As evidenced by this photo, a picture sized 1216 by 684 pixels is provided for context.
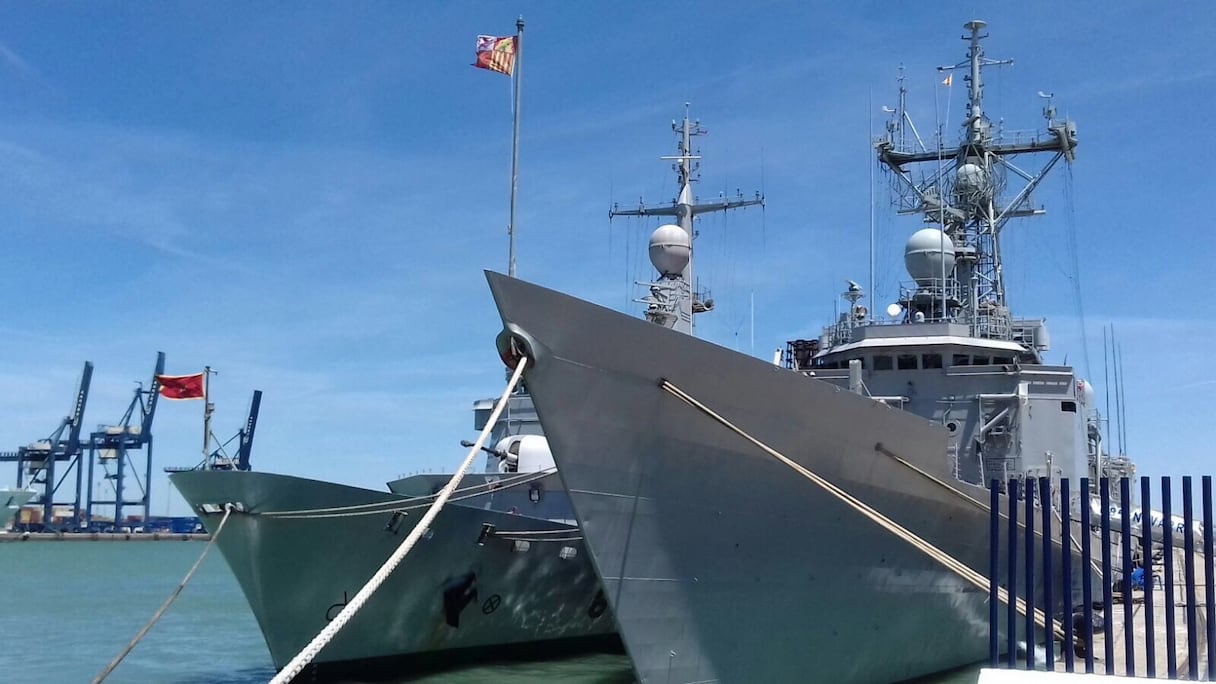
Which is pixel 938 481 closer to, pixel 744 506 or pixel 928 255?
pixel 744 506

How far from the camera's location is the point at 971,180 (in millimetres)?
20391

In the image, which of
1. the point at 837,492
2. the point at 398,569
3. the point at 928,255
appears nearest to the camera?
the point at 837,492

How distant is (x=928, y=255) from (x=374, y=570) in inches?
415

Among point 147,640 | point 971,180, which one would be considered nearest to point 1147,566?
point 971,180

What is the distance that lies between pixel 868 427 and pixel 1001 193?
492 inches

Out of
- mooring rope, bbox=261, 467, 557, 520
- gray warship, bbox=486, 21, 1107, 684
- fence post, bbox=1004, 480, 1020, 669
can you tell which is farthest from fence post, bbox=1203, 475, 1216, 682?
mooring rope, bbox=261, 467, 557, 520

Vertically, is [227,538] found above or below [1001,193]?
below

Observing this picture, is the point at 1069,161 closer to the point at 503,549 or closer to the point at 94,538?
the point at 503,549

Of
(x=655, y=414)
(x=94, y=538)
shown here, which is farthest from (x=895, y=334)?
(x=94, y=538)

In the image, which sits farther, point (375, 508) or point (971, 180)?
point (971, 180)

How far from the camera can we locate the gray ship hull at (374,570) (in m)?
11.6

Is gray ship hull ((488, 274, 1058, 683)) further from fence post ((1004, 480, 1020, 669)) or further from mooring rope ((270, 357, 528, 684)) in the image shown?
fence post ((1004, 480, 1020, 669))

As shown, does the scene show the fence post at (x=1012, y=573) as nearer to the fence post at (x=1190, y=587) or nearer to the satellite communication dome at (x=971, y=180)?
the fence post at (x=1190, y=587)

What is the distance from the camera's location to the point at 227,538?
1194cm
